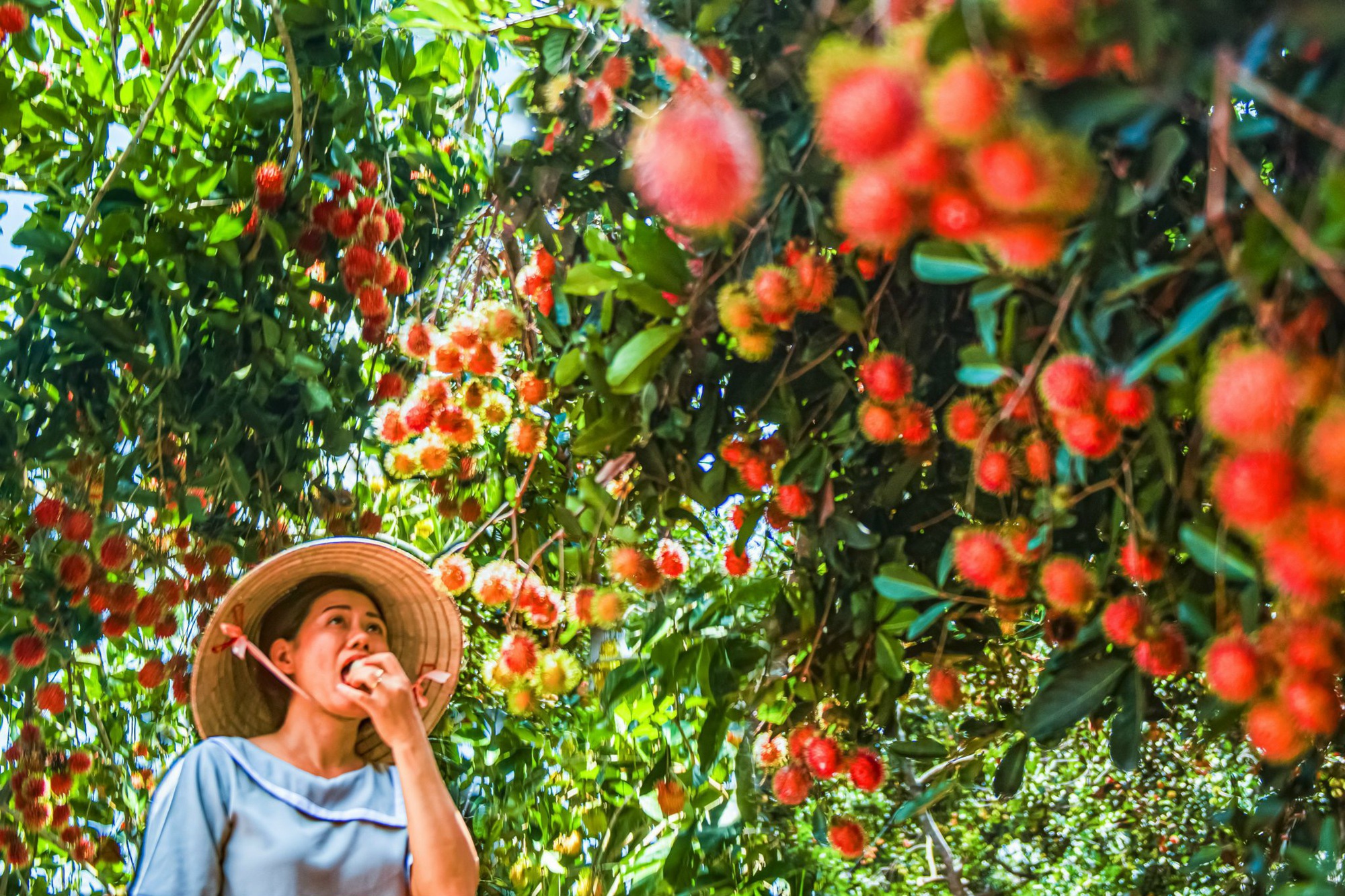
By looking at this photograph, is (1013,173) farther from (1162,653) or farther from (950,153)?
(1162,653)

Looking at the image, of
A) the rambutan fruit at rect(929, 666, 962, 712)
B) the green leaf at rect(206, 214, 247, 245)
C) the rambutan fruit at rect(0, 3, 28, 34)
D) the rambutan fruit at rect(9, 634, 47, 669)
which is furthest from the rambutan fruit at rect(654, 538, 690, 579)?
the rambutan fruit at rect(0, 3, 28, 34)

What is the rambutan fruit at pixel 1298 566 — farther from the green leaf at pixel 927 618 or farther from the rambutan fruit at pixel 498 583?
the rambutan fruit at pixel 498 583

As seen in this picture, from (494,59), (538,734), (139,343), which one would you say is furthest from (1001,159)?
(538,734)

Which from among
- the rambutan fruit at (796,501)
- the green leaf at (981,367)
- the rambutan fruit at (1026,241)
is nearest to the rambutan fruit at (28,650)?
the rambutan fruit at (796,501)

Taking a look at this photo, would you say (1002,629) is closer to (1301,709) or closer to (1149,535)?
(1149,535)

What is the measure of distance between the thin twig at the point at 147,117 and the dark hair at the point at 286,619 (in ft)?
1.62

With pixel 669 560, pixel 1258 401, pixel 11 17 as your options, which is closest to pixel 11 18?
pixel 11 17

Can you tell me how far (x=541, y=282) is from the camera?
3.76 ft

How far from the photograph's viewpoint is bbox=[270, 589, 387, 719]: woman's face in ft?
4.40

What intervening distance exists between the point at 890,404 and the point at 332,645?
85 cm

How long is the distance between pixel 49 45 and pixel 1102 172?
173cm

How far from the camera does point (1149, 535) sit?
720mm

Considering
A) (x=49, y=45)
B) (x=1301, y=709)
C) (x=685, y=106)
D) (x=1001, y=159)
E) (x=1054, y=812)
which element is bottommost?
(x=1301, y=709)

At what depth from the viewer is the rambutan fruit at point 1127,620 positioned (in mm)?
702
